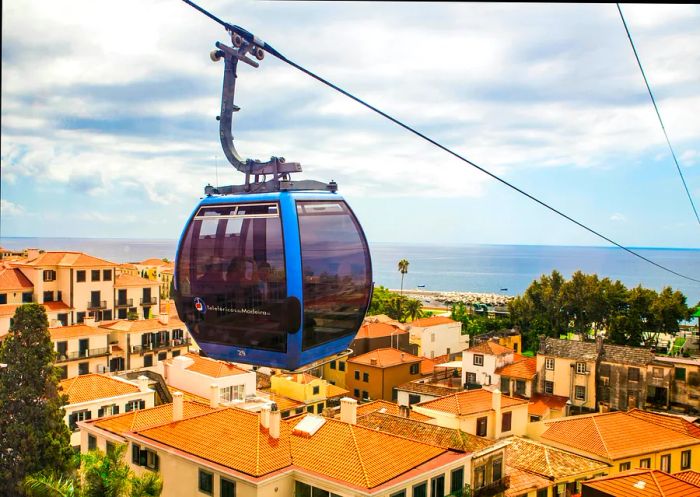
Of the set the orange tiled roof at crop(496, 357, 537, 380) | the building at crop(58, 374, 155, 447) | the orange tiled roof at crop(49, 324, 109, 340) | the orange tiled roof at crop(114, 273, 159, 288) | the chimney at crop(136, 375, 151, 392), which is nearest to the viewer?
the building at crop(58, 374, 155, 447)

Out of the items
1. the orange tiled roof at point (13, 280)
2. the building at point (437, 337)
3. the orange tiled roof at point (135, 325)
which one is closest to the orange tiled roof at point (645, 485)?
the orange tiled roof at point (135, 325)

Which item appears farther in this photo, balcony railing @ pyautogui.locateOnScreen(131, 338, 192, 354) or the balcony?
balcony railing @ pyautogui.locateOnScreen(131, 338, 192, 354)

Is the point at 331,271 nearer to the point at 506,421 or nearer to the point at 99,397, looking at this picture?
the point at 506,421

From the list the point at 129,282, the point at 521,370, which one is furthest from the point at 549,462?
the point at 129,282

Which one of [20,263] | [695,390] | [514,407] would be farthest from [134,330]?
[695,390]

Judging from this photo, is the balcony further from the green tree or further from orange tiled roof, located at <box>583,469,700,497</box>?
the green tree

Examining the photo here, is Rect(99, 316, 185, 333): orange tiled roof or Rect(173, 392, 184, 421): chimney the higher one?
Rect(99, 316, 185, 333): orange tiled roof

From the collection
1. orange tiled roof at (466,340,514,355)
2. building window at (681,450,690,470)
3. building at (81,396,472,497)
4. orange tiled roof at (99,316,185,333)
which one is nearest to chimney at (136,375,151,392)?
building at (81,396,472,497)

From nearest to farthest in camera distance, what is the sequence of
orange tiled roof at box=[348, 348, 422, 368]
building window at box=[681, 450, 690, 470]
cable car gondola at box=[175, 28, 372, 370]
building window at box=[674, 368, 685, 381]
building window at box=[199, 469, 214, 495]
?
cable car gondola at box=[175, 28, 372, 370]
building window at box=[199, 469, 214, 495]
building window at box=[681, 450, 690, 470]
building window at box=[674, 368, 685, 381]
orange tiled roof at box=[348, 348, 422, 368]
